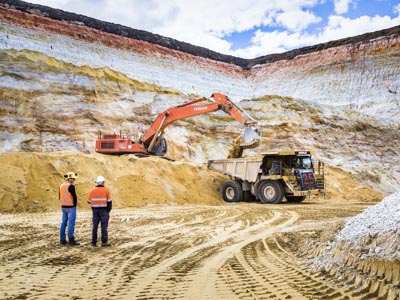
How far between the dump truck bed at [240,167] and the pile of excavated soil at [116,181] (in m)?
0.80

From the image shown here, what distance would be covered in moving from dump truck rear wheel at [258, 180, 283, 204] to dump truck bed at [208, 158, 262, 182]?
639mm

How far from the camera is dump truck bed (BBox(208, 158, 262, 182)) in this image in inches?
677

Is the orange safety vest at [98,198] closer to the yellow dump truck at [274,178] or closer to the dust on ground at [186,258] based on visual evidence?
the dust on ground at [186,258]

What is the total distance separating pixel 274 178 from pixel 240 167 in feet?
6.48

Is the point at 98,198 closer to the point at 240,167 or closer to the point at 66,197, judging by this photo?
the point at 66,197

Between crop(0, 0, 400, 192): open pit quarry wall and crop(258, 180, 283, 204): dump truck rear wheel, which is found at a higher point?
crop(0, 0, 400, 192): open pit quarry wall

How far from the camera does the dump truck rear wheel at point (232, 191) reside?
1753 cm

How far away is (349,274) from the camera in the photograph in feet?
14.7

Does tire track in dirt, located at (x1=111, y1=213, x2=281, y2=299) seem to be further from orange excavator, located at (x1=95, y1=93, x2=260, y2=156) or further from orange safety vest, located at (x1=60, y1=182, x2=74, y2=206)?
orange excavator, located at (x1=95, y1=93, x2=260, y2=156)

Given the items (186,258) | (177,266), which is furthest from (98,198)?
(177,266)

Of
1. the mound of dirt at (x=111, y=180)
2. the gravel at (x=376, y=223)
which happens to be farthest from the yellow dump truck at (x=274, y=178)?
the gravel at (x=376, y=223)

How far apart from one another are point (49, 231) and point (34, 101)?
15.2 metres

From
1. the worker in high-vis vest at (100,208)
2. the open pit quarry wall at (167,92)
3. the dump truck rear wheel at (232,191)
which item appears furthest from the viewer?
the open pit quarry wall at (167,92)

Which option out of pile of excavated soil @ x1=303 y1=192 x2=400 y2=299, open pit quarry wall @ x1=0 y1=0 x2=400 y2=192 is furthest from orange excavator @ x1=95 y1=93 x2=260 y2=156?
pile of excavated soil @ x1=303 y1=192 x2=400 y2=299
